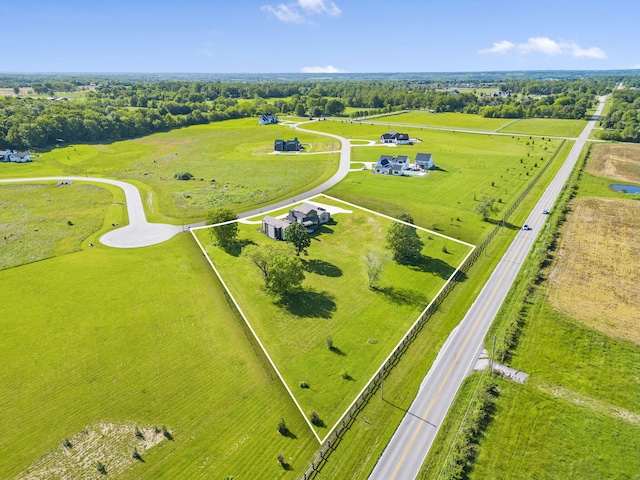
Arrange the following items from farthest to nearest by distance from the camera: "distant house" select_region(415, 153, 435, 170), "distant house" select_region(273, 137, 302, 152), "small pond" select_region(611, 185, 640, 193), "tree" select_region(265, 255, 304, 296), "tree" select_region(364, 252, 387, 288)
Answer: "distant house" select_region(273, 137, 302, 152)
"distant house" select_region(415, 153, 435, 170)
"small pond" select_region(611, 185, 640, 193)
"tree" select_region(364, 252, 387, 288)
"tree" select_region(265, 255, 304, 296)

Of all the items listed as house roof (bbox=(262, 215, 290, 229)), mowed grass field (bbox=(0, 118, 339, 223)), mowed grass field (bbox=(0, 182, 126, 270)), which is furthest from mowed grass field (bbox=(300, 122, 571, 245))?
mowed grass field (bbox=(0, 182, 126, 270))

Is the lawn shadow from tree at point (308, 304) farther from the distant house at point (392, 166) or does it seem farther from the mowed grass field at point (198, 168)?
the distant house at point (392, 166)

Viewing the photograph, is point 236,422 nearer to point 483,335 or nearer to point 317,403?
point 317,403

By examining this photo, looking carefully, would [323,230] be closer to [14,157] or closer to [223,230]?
[223,230]

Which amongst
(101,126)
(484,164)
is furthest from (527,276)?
(101,126)

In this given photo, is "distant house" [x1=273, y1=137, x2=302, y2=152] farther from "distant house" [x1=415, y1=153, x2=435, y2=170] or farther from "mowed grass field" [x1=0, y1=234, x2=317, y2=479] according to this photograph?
"mowed grass field" [x1=0, y1=234, x2=317, y2=479]

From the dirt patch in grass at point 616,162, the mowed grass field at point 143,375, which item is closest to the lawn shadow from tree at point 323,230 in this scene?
the mowed grass field at point 143,375

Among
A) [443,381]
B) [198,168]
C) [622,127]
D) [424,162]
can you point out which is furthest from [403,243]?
[622,127]
